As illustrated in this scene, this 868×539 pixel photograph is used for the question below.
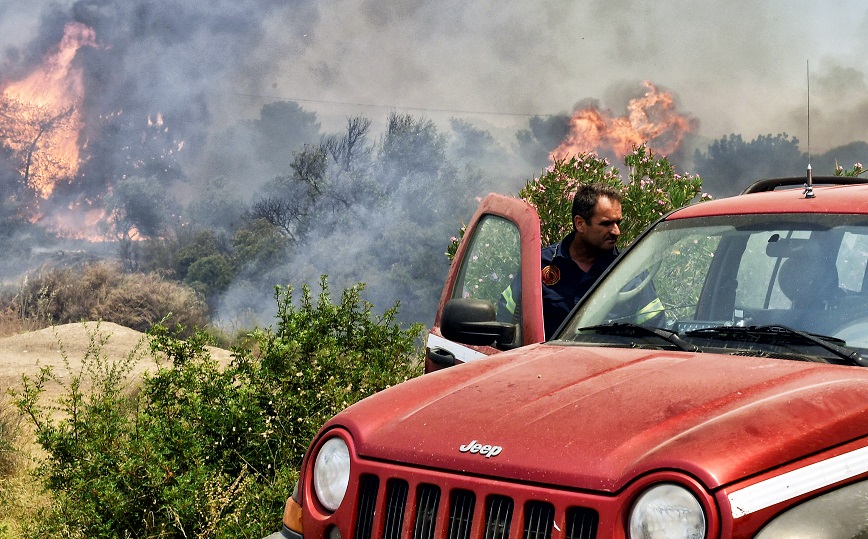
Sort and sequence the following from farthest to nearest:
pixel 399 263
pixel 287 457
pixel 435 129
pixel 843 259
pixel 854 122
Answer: pixel 435 129, pixel 854 122, pixel 399 263, pixel 287 457, pixel 843 259

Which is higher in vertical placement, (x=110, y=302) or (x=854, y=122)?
(x=854, y=122)

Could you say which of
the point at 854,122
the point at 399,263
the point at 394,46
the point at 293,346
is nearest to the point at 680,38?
the point at 854,122

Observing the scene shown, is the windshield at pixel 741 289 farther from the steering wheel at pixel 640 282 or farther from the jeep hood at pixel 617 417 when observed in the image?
the jeep hood at pixel 617 417

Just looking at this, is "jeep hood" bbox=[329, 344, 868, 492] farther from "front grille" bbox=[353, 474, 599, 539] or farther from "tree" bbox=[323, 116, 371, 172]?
"tree" bbox=[323, 116, 371, 172]

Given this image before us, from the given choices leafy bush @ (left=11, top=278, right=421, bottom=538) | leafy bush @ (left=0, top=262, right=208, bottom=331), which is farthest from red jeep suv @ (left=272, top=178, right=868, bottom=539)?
leafy bush @ (left=0, top=262, right=208, bottom=331)

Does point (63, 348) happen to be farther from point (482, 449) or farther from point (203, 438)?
point (482, 449)

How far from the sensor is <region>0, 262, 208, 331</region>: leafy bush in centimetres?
2225

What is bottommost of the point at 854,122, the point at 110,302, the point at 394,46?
the point at 110,302

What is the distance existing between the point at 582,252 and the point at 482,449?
10.1 feet

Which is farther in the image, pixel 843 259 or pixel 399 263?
pixel 399 263

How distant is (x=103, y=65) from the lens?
31078 mm

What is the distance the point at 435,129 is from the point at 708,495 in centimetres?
2762

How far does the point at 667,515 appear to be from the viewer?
2783 millimetres

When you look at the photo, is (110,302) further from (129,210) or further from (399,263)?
(129,210)
